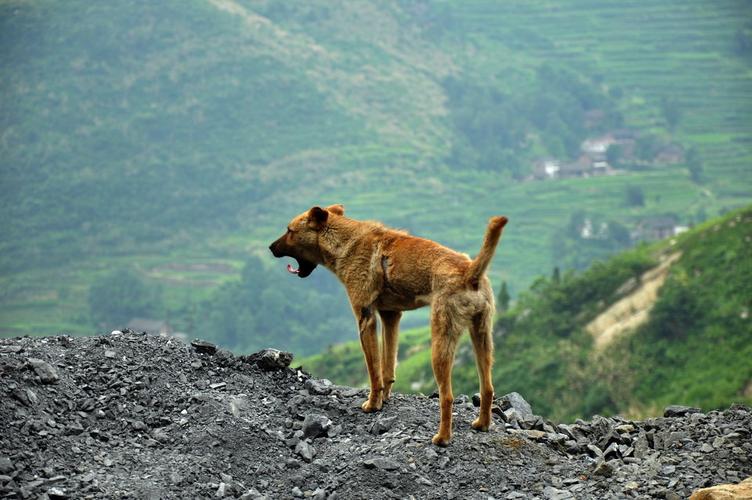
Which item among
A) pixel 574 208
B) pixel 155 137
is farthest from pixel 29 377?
pixel 155 137

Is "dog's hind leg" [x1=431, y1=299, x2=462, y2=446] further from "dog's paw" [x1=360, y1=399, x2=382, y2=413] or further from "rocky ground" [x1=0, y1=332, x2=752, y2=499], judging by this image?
"dog's paw" [x1=360, y1=399, x2=382, y2=413]

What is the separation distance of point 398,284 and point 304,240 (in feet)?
6.31

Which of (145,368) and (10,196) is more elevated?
(145,368)

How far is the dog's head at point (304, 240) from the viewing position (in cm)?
1476

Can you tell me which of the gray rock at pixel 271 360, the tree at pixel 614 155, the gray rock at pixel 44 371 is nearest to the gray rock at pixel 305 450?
the gray rock at pixel 271 360

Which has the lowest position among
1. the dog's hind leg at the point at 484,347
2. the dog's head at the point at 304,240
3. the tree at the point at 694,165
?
the tree at the point at 694,165

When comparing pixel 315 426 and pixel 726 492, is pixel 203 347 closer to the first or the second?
pixel 315 426

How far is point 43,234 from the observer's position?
155875 mm

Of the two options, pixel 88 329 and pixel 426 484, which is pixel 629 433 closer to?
pixel 426 484

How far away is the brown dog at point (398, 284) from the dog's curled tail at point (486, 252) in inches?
0.5

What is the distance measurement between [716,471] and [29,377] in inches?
333

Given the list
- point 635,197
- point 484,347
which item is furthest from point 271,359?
point 635,197

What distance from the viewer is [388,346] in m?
14.2

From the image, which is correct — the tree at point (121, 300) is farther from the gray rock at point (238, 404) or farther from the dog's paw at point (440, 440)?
the dog's paw at point (440, 440)
